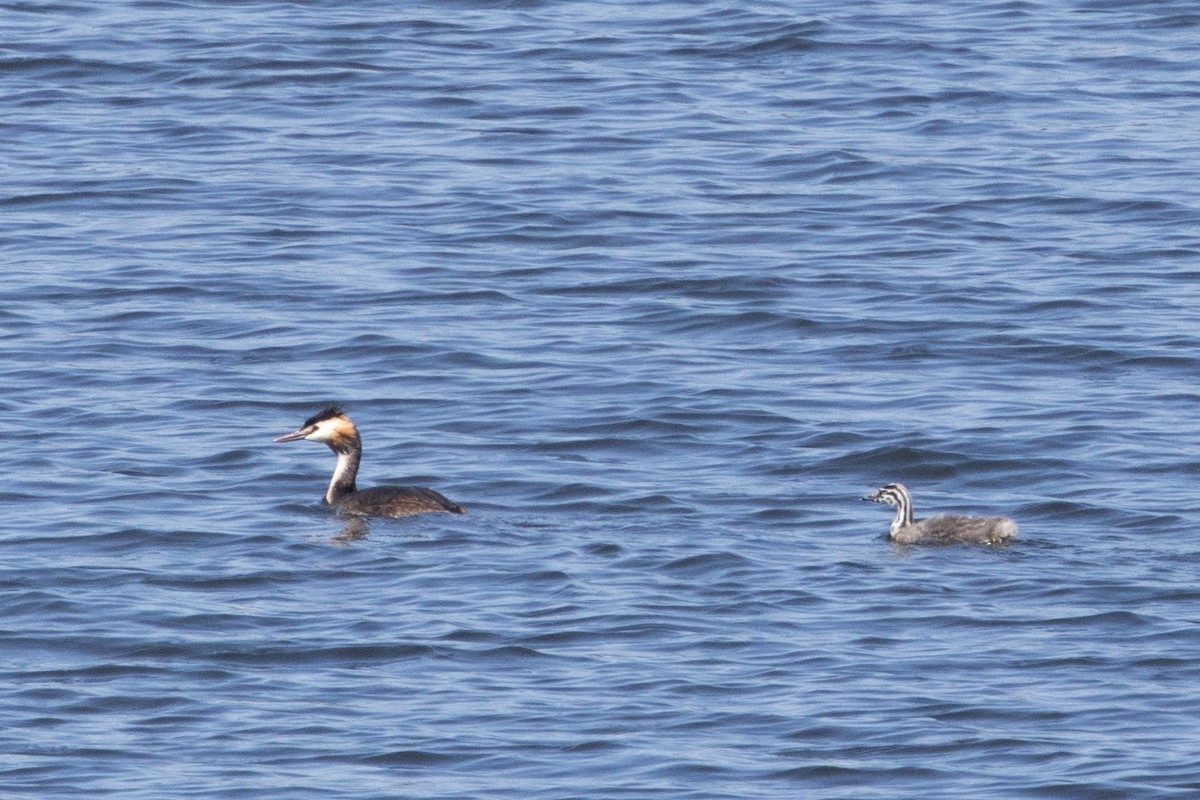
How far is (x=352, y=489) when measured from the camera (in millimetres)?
17578

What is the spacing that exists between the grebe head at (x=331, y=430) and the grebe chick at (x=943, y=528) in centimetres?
361

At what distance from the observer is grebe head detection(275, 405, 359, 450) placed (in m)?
17.7

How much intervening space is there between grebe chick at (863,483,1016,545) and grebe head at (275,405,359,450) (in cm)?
361

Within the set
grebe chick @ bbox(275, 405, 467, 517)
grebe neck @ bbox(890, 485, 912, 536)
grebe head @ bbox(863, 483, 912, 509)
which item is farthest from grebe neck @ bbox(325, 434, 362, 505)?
grebe neck @ bbox(890, 485, 912, 536)

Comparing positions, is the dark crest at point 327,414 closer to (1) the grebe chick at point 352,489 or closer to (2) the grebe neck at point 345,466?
(1) the grebe chick at point 352,489

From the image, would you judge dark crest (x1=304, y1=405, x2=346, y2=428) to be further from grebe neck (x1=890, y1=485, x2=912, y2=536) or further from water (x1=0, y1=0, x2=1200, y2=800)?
grebe neck (x1=890, y1=485, x2=912, y2=536)

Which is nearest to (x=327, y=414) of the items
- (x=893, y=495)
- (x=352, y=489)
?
(x=352, y=489)

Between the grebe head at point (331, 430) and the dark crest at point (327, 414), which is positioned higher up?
the dark crest at point (327, 414)

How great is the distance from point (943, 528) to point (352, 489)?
3.89 metres

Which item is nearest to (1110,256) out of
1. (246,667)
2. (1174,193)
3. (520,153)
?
(1174,193)

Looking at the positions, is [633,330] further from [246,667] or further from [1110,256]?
[246,667]

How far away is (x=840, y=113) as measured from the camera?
2856cm

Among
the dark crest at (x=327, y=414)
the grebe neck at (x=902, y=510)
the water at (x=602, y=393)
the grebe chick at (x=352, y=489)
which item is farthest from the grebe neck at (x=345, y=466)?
the grebe neck at (x=902, y=510)

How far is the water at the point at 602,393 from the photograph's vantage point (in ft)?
42.5
